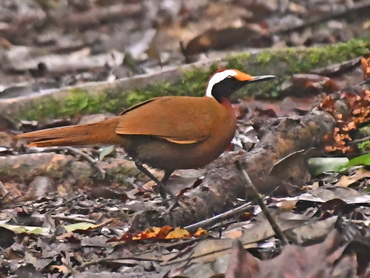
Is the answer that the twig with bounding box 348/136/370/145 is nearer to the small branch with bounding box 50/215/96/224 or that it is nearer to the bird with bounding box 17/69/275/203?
the bird with bounding box 17/69/275/203

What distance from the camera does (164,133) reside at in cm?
492

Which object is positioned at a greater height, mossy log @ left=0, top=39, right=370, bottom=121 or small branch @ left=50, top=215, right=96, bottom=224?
small branch @ left=50, top=215, right=96, bottom=224

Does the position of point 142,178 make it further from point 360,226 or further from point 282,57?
point 360,226

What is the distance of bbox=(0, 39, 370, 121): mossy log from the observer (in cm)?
714

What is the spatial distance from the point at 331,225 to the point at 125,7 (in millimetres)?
6774

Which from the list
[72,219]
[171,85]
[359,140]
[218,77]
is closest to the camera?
[72,219]

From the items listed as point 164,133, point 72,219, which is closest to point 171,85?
point 164,133

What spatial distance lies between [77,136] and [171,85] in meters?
2.55

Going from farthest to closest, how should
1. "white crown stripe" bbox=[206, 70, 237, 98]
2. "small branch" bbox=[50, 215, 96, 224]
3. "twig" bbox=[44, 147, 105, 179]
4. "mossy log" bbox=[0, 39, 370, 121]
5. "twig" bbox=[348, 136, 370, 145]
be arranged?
"mossy log" bbox=[0, 39, 370, 121] < "twig" bbox=[44, 147, 105, 179] < "twig" bbox=[348, 136, 370, 145] < "white crown stripe" bbox=[206, 70, 237, 98] < "small branch" bbox=[50, 215, 96, 224]

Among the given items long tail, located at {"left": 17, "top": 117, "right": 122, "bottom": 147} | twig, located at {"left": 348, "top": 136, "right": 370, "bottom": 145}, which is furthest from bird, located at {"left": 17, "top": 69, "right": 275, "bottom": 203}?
twig, located at {"left": 348, "top": 136, "right": 370, "bottom": 145}

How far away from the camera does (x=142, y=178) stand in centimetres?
614

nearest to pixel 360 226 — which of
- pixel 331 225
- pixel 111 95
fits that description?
pixel 331 225

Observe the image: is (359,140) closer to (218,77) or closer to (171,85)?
(218,77)

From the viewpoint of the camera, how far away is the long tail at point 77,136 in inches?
191
